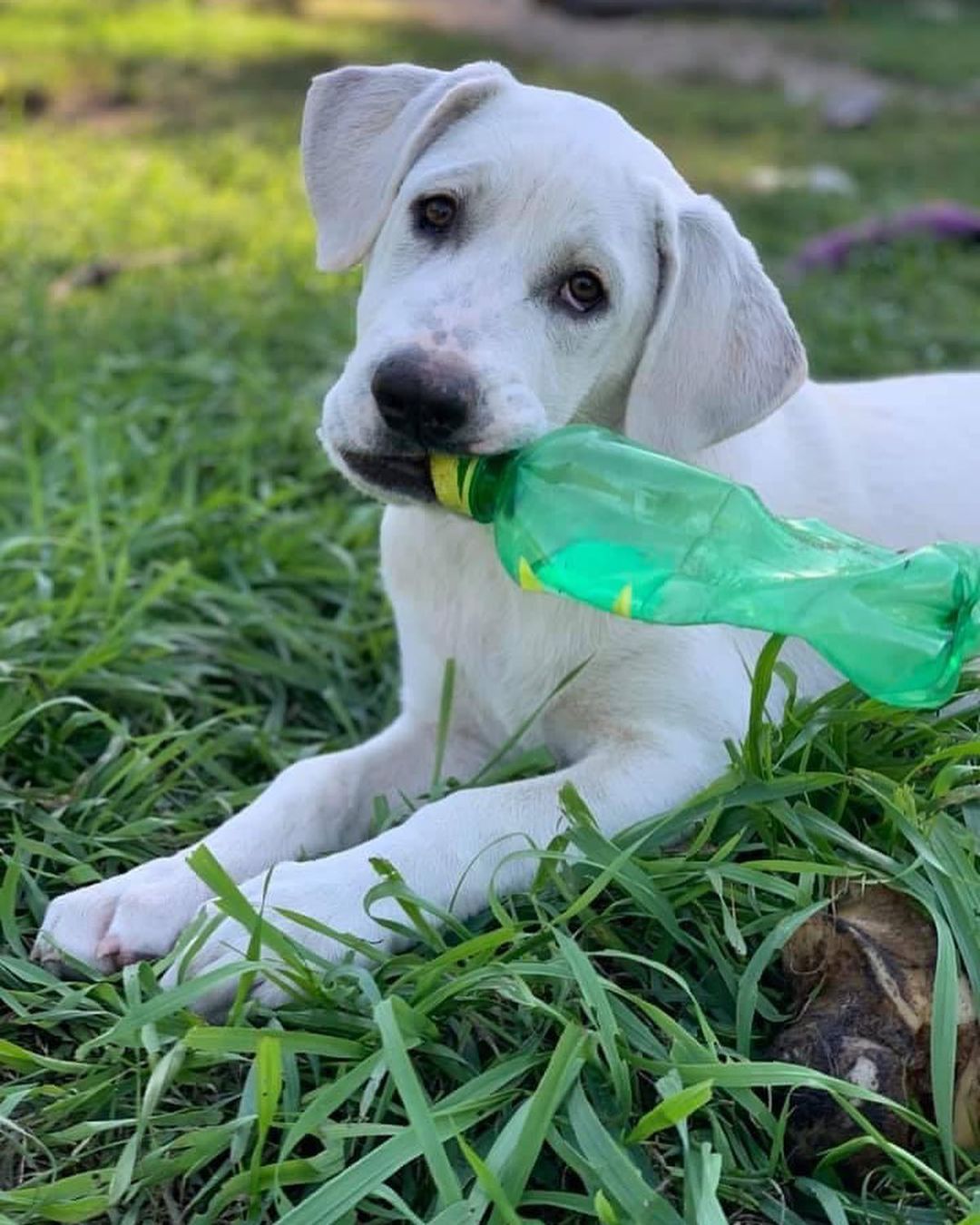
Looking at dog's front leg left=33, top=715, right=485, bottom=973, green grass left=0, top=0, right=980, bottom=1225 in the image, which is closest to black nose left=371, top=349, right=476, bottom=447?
green grass left=0, top=0, right=980, bottom=1225

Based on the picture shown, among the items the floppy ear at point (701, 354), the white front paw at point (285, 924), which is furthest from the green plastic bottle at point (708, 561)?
the white front paw at point (285, 924)

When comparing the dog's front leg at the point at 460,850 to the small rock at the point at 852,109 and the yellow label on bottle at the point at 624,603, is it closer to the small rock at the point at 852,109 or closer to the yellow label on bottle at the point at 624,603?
the yellow label on bottle at the point at 624,603

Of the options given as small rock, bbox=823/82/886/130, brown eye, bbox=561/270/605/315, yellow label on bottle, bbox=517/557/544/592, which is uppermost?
brown eye, bbox=561/270/605/315

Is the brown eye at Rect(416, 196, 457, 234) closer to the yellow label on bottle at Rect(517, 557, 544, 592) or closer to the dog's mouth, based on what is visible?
the dog's mouth

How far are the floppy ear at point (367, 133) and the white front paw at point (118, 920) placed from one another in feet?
4.11

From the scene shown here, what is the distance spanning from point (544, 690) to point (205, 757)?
0.77 meters

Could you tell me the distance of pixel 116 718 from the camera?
379cm

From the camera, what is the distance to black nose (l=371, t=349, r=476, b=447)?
2820 millimetres

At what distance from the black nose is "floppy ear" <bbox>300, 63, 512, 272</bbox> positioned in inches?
22.8

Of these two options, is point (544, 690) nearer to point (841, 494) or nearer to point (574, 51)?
point (841, 494)

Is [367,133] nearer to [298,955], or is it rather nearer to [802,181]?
[298,955]

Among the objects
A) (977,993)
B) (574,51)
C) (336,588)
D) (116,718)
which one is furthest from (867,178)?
(977,993)

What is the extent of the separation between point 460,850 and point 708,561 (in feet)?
2.14

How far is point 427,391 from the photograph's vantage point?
2.82 metres
